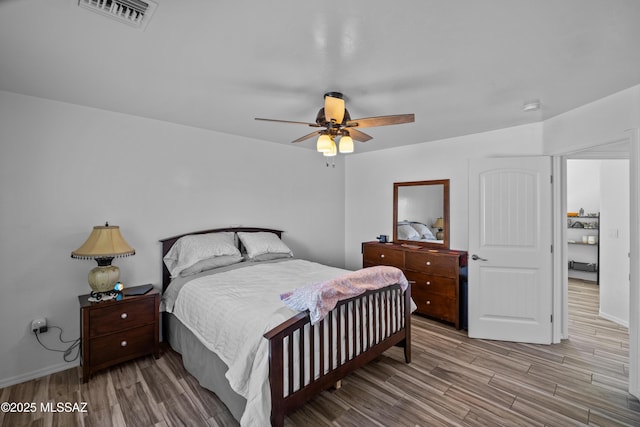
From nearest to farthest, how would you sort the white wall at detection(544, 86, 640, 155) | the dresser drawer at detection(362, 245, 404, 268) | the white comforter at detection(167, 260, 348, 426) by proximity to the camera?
the white comforter at detection(167, 260, 348, 426)
the white wall at detection(544, 86, 640, 155)
the dresser drawer at detection(362, 245, 404, 268)

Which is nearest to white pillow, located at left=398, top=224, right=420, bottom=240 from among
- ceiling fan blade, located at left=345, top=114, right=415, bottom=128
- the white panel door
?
the white panel door

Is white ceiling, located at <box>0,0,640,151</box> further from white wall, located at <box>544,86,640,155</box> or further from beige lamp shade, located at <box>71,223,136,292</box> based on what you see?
beige lamp shade, located at <box>71,223,136,292</box>

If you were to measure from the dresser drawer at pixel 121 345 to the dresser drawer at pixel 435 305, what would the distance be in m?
3.15

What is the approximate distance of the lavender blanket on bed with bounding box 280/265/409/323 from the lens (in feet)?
6.25

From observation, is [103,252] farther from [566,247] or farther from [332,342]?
[566,247]

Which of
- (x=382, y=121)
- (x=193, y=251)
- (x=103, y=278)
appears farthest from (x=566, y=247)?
(x=103, y=278)

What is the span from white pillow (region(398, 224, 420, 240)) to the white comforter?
5.67ft

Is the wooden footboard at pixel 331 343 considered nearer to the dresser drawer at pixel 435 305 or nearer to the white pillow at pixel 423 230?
the dresser drawer at pixel 435 305

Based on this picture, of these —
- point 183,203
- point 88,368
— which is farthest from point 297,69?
point 88,368

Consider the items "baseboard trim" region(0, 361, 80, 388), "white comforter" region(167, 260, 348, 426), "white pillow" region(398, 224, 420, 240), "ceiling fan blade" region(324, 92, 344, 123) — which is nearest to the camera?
"white comforter" region(167, 260, 348, 426)

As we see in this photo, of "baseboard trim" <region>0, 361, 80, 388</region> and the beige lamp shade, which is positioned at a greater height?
the beige lamp shade

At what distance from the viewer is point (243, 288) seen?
2.50 meters

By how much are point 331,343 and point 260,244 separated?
6.15 ft

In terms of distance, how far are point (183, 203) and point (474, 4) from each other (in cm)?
321
